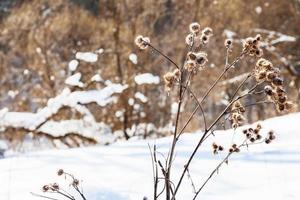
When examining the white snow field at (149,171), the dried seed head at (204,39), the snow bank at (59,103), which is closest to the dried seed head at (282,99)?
the dried seed head at (204,39)

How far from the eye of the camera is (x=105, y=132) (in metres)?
9.12

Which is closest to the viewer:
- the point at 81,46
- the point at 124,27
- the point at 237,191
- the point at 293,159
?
the point at 237,191

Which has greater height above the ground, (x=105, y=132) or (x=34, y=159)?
(x=105, y=132)

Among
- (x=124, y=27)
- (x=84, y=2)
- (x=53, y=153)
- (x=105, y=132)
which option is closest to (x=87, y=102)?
(x=105, y=132)

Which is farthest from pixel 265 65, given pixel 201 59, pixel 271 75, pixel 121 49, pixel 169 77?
pixel 121 49

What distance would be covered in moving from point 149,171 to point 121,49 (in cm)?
1105

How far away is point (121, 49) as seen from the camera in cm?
1396

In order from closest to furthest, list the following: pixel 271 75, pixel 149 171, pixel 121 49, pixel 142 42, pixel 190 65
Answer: pixel 271 75 → pixel 190 65 → pixel 142 42 → pixel 149 171 → pixel 121 49

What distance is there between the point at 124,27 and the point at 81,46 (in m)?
4.22

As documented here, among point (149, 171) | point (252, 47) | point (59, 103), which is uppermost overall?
point (59, 103)

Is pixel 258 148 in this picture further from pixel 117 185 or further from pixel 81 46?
pixel 81 46

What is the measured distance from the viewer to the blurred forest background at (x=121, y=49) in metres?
12.1

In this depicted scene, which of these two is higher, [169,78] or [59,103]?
[59,103]

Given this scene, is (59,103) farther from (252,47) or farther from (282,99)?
(282,99)
